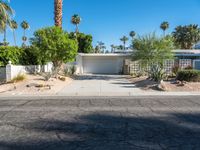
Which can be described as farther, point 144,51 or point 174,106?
point 144,51

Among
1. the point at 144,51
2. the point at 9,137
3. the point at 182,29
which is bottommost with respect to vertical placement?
the point at 9,137

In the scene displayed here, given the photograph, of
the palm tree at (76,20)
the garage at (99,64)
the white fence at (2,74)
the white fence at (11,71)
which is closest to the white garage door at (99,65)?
the garage at (99,64)

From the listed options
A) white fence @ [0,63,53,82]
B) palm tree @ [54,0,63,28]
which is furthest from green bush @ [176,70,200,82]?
palm tree @ [54,0,63,28]

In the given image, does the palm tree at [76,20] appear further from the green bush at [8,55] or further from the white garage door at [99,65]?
the green bush at [8,55]

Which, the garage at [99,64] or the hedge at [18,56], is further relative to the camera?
the garage at [99,64]

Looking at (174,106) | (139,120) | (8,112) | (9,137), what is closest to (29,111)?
(8,112)

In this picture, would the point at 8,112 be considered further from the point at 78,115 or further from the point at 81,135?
the point at 81,135

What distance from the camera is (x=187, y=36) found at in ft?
191

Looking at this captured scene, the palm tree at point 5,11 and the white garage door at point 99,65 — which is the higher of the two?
the palm tree at point 5,11

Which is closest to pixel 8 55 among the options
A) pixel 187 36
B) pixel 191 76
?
pixel 191 76

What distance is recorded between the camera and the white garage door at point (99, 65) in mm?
37781

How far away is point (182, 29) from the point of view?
2339 inches

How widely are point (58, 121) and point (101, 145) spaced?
270 centimetres

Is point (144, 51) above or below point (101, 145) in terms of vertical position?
above
